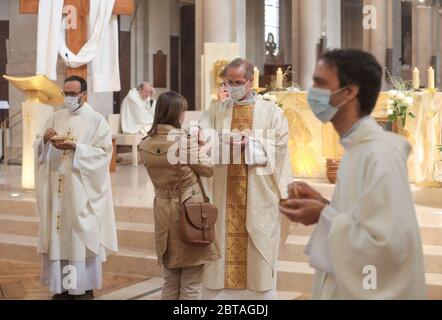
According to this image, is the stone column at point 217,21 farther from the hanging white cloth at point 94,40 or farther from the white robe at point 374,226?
the white robe at point 374,226

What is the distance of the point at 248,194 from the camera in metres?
5.47

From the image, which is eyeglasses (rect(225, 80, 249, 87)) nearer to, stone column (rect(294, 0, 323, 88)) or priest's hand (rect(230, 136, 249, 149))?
priest's hand (rect(230, 136, 249, 149))

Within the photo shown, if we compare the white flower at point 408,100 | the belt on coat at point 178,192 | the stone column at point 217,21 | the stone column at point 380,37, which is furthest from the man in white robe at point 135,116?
the belt on coat at point 178,192

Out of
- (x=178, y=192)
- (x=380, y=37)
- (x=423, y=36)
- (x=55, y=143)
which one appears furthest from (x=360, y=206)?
(x=423, y=36)

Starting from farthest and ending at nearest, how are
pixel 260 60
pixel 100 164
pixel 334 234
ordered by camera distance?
pixel 260 60 < pixel 100 164 < pixel 334 234

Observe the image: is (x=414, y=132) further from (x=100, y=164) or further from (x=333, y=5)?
(x=333, y=5)

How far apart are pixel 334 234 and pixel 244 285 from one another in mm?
3017

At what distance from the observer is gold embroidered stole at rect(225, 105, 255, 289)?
5.48 meters

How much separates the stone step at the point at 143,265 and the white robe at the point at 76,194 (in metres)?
0.97

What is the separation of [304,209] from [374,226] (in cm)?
29

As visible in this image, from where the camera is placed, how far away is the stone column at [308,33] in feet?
57.0

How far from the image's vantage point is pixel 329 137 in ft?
31.3

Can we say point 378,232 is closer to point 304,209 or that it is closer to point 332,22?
point 304,209
